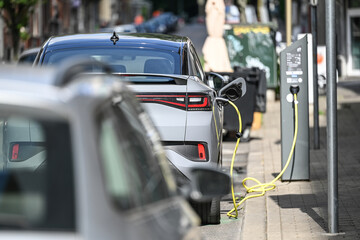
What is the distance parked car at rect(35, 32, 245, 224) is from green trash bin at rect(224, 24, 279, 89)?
14.7 metres

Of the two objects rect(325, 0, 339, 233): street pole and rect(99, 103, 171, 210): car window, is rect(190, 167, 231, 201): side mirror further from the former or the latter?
rect(325, 0, 339, 233): street pole

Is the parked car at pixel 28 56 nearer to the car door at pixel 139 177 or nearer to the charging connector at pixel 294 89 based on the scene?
the charging connector at pixel 294 89

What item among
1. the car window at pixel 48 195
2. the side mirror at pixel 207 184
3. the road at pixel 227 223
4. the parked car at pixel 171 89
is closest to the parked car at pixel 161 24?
the road at pixel 227 223

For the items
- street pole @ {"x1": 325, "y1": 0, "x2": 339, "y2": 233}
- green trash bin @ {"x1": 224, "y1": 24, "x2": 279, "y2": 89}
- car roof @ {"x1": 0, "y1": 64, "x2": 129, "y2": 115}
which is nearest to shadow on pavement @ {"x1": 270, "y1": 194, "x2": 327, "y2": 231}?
street pole @ {"x1": 325, "y1": 0, "x2": 339, "y2": 233}

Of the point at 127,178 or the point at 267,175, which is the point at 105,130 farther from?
the point at 267,175

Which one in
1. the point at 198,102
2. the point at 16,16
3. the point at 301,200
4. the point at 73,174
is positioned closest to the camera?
the point at 73,174

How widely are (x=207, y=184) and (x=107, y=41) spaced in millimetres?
5366

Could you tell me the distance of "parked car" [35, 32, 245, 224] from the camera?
7.94 m

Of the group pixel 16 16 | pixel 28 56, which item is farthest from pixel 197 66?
pixel 16 16

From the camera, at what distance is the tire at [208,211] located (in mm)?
8500

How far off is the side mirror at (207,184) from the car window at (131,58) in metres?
4.87

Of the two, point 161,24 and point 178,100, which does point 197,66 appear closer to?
point 178,100

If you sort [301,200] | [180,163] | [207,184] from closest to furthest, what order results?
[207,184] < [180,163] < [301,200]

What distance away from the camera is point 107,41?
357 inches
